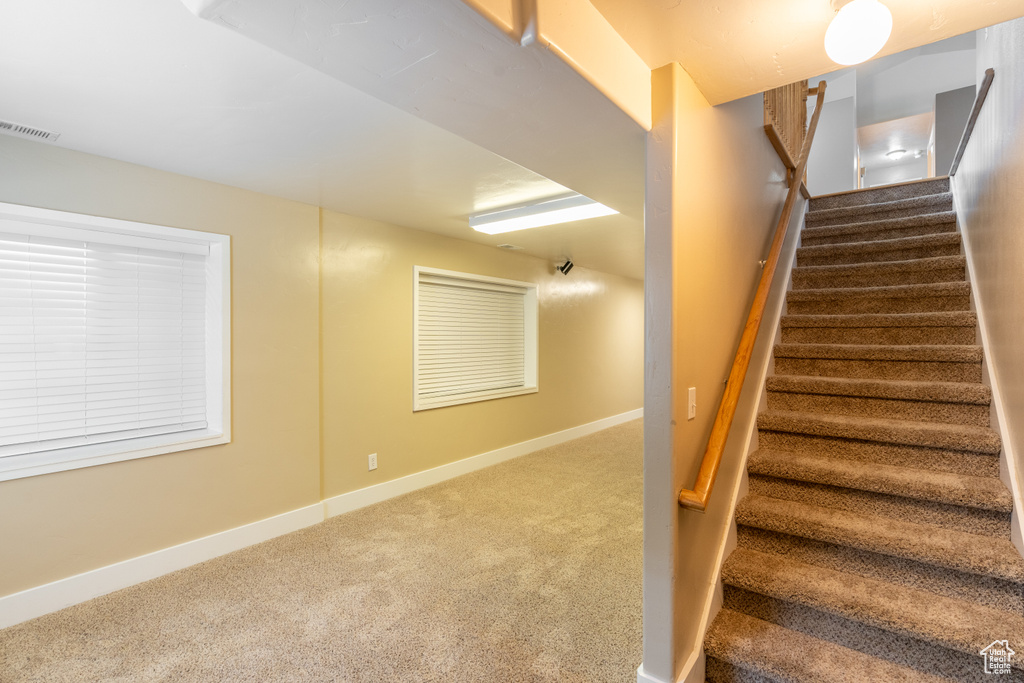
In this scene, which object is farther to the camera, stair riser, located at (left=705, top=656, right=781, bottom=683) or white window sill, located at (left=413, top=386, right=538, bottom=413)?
white window sill, located at (left=413, top=386, right=538, bottom=413)

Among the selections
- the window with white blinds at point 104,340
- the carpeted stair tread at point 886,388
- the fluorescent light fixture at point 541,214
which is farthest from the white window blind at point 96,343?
the carpeted stair tread at point 886,388

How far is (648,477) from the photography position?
5.51 ft

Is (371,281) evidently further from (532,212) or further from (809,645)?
(809,645)

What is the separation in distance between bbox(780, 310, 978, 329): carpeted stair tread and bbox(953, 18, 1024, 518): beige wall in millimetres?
109

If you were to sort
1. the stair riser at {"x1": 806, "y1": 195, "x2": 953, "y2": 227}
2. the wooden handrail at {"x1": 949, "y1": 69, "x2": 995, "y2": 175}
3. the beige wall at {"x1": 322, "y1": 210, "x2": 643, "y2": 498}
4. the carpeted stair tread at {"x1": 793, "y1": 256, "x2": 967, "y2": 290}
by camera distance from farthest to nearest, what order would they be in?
the beige wall at {"x1": 322, "y1": 210, "x2": 643, "y2": 498} → the stair riser at {"x1": 806, "y1": 195, "x2": 953, "y2": 227} → the carpeted stair tread at {"x1": 793, "y1": 256, "x2": 967, "y2": 290} → the wooden handrail at {"x1": 949, "y1": 69, "x2": 995, "y2": 175}

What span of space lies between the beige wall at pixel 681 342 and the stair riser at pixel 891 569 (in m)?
0.20

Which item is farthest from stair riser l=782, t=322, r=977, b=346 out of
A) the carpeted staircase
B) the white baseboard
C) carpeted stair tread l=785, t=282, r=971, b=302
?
the white baseboard

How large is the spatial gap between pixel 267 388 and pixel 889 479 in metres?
3.37

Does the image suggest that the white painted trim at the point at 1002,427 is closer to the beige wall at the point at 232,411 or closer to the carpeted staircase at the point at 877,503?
the carpeted staircase at the point at 877,503

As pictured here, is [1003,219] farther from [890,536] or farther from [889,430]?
A: [890,536]

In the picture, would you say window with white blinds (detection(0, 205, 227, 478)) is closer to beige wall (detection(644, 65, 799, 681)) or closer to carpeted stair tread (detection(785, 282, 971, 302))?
beige wall (detection(644, 65, 799, 681))

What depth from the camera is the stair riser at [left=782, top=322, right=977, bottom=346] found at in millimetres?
2497

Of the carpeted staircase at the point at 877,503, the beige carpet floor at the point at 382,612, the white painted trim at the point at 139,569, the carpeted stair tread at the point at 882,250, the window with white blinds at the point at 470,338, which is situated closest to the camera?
the carpeted staircase at the point at 877,503

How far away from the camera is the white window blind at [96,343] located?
2285 mm
